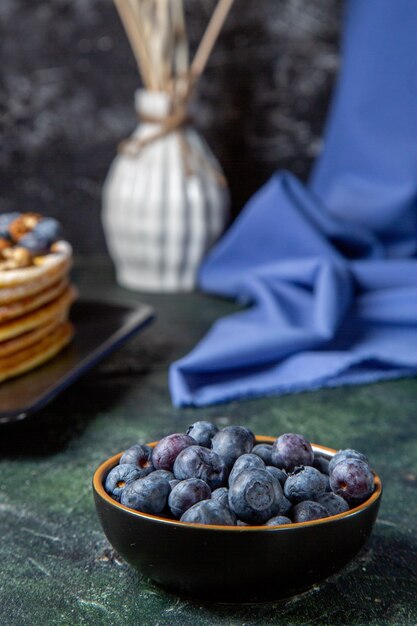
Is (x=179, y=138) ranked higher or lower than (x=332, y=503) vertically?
lower

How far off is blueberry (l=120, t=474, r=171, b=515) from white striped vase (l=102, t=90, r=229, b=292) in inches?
50.8

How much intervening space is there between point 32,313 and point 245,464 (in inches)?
25.5

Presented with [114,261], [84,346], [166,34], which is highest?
[166,34]

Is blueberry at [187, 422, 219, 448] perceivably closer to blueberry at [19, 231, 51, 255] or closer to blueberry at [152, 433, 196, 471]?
blueberry at [152, 433, 196, 471]

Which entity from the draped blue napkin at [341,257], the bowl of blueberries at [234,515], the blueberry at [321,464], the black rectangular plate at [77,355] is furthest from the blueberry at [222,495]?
the draped blue napkin at [341,257]

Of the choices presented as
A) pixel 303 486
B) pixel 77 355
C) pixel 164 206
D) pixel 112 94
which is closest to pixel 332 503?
pixel 303 486

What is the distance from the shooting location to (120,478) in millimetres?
732

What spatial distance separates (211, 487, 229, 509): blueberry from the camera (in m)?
0.69

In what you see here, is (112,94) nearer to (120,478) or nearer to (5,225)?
(5,225)

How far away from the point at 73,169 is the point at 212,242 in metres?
0.50

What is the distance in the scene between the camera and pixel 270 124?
2.20 metres

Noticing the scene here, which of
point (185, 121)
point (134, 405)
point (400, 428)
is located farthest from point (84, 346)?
point (185, 121)

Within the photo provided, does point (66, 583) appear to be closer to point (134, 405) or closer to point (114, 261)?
point (134, 405)

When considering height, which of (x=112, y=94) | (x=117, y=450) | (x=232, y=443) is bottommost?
(x=117, y=450)
